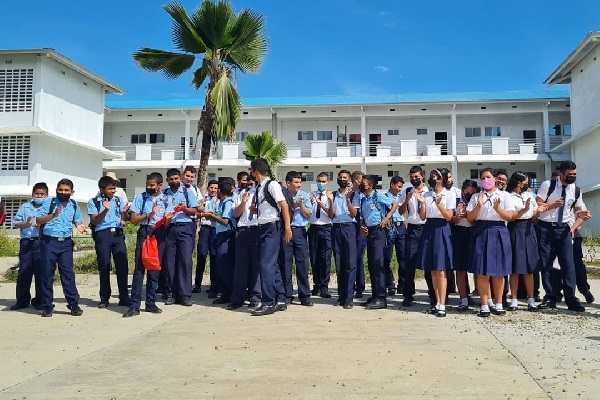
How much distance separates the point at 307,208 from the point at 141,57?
8.04m

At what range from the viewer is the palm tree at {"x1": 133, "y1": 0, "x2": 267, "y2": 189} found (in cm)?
1293

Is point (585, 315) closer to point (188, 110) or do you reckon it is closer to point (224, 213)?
point (224, 213)

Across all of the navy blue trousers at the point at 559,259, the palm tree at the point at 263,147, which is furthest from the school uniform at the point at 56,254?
the palm tree at the point at 263,147

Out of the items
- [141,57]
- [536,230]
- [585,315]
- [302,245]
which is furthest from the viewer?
[141,57]

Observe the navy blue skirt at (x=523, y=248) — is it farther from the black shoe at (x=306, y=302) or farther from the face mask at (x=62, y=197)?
the face mask at (x=62, y=197)

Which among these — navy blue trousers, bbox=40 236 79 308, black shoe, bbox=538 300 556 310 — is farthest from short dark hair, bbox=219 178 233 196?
black shoe, bbox=538 300 556 310

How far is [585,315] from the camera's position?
6.26 metres

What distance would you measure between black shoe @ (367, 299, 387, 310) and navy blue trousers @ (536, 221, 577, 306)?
2068 millimetres

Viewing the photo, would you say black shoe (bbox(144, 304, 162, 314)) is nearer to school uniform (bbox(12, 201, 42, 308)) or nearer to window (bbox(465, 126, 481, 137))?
school uniform (bbox(12, 201, 42, 308))

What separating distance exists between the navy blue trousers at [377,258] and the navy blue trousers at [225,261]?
1.98 m

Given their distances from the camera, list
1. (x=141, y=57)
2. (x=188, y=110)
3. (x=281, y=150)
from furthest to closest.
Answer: (x=188, y=110) → (x=281, y=150) → (x=141, y=57)

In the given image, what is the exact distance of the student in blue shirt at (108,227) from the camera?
22.3 feet

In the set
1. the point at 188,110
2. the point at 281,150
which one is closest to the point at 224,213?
the point at 281,150

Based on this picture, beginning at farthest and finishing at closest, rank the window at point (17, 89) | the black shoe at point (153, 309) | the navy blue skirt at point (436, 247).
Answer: the window at point (17, 89) < the black shoe at point (153, 309) < the navy blue skirt at point (436, 247)
